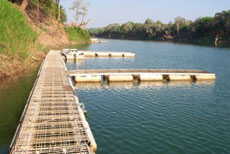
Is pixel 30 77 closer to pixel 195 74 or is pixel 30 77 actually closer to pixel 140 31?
pixel 195 74

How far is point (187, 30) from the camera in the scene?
137 m

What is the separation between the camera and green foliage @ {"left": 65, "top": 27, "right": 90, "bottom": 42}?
82.9m

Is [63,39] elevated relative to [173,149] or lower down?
elevated

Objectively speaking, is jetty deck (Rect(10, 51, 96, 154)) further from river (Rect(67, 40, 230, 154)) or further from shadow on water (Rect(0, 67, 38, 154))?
river (Rect(67, 40, 230, 154))

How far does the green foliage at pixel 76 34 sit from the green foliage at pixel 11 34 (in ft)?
182

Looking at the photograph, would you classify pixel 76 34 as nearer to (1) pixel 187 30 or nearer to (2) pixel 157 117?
(2) pixel 157 117

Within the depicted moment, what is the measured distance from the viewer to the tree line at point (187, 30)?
110625mm

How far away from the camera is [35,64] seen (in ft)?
103

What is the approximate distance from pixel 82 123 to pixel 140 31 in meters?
170

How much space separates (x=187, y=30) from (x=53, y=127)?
5499 inches

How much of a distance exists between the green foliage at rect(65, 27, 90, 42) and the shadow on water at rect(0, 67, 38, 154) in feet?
195

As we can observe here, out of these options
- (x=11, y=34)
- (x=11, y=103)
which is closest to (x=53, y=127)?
(x=11, y=103)

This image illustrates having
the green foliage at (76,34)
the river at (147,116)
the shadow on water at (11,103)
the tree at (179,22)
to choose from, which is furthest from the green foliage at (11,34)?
the tree at (179,22)

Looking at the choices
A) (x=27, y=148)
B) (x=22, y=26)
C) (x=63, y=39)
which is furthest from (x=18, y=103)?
(x=63, y=39)
